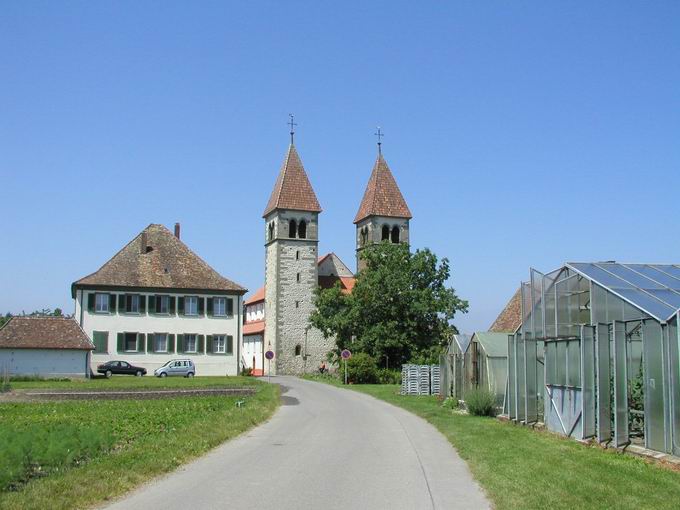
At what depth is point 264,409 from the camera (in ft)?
89.2

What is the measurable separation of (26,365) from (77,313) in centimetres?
666

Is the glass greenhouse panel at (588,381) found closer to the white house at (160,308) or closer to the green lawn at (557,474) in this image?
the green lawn at (557,474)

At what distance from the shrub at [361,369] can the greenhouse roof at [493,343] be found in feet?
78.6

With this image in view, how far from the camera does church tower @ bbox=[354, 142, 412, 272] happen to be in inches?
3041

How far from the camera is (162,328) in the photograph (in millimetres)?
58750

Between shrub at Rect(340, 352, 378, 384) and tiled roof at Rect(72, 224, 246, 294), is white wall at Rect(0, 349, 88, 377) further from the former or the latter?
shrub at Rect(340, 352, 378, 384)

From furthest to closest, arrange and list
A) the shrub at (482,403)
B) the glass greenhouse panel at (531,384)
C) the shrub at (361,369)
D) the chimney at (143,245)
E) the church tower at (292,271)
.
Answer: the church tower at (292,271) < the chimney at (143,245) < the shrub at (361,369) < the shrub at (482,403) < the glass greenhouse panel at (531,384)

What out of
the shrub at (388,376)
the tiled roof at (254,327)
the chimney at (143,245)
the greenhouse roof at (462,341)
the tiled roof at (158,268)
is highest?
the chimney at (143,245)

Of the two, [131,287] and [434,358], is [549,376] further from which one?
[131,287]

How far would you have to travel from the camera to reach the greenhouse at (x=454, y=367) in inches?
1239

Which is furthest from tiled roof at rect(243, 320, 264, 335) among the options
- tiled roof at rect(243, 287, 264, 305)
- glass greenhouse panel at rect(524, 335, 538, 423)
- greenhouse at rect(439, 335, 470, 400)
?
glass greenhouse panel at rect(524, 335, 538, 423)

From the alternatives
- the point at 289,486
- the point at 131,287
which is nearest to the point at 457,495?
the point at 289,486

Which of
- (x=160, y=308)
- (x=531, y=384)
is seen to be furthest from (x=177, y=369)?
(x=531, y=384)

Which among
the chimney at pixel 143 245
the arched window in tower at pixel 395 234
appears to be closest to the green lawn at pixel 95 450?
the chimney at pixel 143 245
